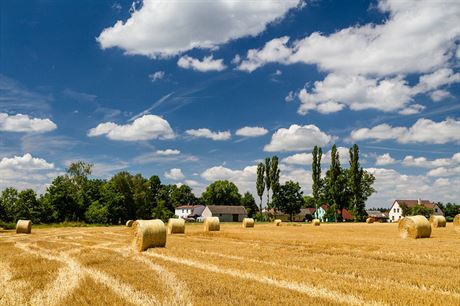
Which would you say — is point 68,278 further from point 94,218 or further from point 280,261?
point 94,218

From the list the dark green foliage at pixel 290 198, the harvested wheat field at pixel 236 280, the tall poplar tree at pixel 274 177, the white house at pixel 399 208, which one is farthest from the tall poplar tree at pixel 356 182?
the harvested wheat field at pixel 236 280

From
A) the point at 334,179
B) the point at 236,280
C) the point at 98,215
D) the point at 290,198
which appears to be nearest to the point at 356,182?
the point at 334,179

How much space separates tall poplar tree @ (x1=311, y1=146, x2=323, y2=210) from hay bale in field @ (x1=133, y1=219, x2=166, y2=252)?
6974cm

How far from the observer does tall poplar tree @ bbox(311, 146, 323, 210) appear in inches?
3529

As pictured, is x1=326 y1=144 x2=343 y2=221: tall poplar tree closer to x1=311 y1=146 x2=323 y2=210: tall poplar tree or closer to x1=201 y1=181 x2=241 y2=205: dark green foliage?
x1=311 y1=146 x2=323 y2=210: tall poplar tree

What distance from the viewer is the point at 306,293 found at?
9695 millimetres

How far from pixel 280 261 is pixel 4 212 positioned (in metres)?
73.0

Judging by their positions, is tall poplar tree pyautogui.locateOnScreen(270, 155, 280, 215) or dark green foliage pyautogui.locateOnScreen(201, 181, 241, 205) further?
dark green foliage pyautogui.locateOnScreen(201, 181, 241, 205)

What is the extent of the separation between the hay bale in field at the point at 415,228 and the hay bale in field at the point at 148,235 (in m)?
15.6

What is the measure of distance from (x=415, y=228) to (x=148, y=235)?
54.4ft

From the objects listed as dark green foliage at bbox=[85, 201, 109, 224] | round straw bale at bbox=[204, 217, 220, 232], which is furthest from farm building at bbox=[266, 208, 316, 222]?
round straw bale at bbox=[204, 217, 220, 232]

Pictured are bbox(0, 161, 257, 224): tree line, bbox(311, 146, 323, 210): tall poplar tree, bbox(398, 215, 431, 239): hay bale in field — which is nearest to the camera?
bbox(398, 215, 431, 239): hay bale in field

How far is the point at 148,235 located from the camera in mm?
22078

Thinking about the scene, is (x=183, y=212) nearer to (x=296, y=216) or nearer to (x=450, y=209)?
(x=296, y=216)
